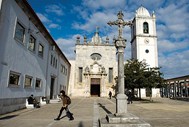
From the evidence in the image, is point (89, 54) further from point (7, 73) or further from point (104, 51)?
point (7, 73)

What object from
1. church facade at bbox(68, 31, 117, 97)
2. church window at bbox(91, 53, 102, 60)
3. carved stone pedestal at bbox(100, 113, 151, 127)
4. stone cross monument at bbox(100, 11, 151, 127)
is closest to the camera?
carved stone pedestal at bbox(100, 113, 151, 127)

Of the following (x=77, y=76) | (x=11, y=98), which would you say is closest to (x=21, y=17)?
(x=11, y=98)

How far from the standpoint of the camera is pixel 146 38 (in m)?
40.9

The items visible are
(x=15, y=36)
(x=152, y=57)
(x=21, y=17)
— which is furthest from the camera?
(x=152, y=57)

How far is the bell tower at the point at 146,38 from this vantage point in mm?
40031

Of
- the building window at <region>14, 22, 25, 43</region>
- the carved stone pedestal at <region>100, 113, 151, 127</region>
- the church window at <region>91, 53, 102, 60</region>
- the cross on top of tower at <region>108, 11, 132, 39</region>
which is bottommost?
the carved stone pedestal at <region>100, 113, 151, 127</region>

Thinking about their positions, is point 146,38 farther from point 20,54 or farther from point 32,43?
point 20,54

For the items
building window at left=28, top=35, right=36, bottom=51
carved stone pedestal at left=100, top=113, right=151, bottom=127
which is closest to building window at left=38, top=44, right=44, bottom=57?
building window at left=28, top=35, right=36, bottom=51

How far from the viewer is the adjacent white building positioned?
10.4 meters

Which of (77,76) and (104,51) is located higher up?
(104,51)

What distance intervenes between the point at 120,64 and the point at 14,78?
7.74 metres

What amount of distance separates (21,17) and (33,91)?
6.64 m

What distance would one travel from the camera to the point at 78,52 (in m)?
38.5

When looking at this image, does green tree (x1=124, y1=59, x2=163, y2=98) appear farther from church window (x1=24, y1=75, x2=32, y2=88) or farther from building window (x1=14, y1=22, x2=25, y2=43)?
building window (x1=14, y1=22, x2=25, y2=43)
